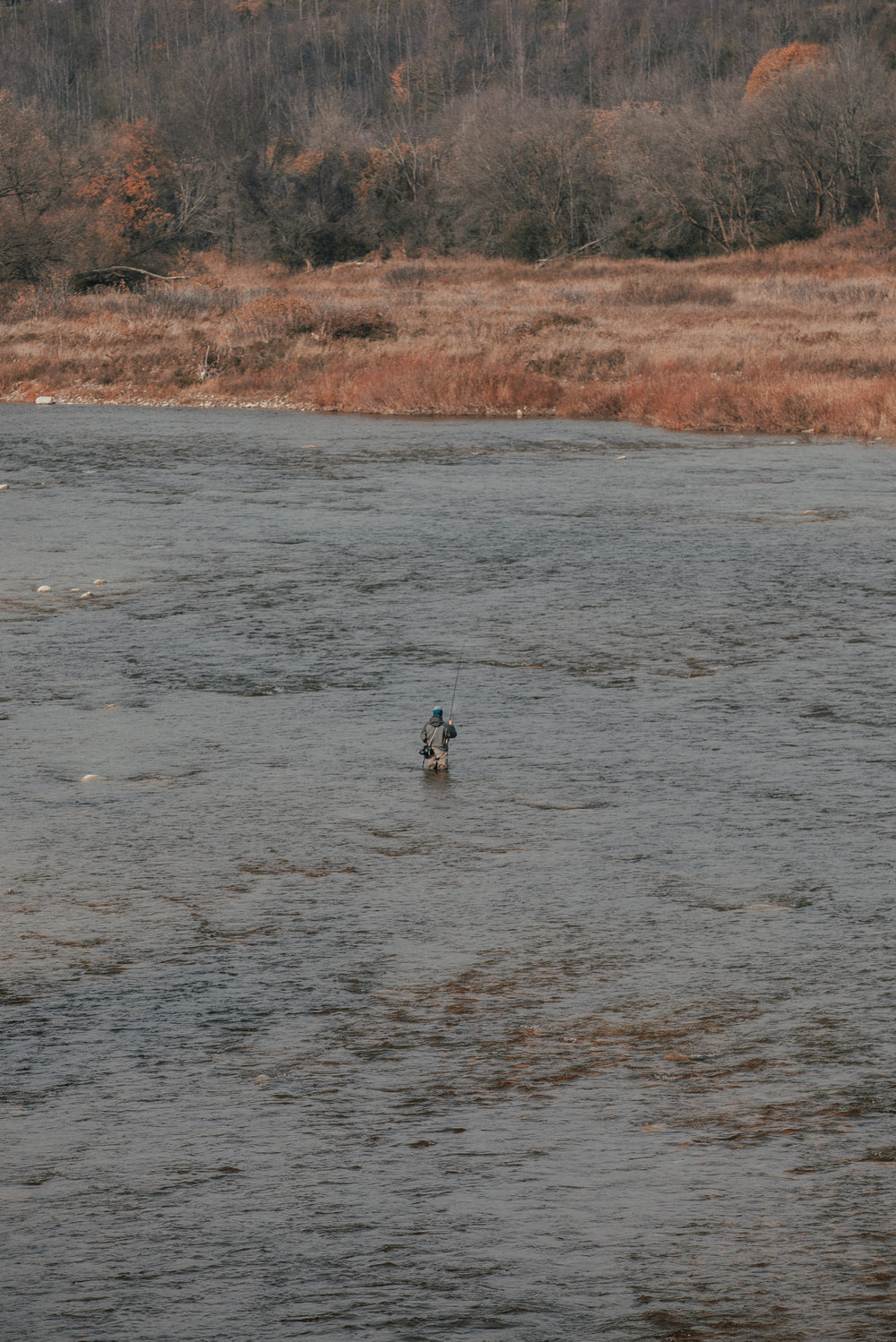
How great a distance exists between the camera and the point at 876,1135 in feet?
20.3

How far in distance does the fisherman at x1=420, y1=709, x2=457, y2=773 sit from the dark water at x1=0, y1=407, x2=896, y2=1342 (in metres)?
0.22

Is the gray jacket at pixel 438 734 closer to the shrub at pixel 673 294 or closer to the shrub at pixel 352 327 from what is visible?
the shrub at pixel 352 327

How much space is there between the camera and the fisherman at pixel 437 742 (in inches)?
427

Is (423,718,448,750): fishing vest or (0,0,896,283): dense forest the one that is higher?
(0,0,896,283): dense forest

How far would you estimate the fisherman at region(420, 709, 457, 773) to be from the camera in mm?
10844

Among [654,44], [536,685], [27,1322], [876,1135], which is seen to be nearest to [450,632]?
[536,685]

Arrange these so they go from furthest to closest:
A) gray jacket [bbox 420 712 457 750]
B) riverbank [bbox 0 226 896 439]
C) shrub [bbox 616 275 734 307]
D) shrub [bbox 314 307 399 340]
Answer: shrub [bbox 616 275 734 307], shrub [bbox 314 307 399 340], riverbank [bbox 0 226 896 439], gray jacket [bbox 420 712 457 750]

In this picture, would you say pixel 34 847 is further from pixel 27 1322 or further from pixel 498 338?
pixel 498 338

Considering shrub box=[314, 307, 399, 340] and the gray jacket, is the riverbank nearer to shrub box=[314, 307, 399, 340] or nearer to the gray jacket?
shrub box=[314, 307, 399, 340]

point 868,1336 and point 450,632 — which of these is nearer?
point 868,1336

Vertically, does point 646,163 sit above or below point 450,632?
above

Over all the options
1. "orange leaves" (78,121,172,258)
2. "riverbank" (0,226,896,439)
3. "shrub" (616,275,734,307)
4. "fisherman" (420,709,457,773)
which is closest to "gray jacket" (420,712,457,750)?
"fisherman" (420,709,457,773)

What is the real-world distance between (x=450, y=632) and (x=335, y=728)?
11.1ft

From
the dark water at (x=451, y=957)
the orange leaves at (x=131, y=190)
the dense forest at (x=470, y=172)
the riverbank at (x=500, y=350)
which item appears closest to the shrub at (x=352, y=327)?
the riverbank at (x=500, y=350)
